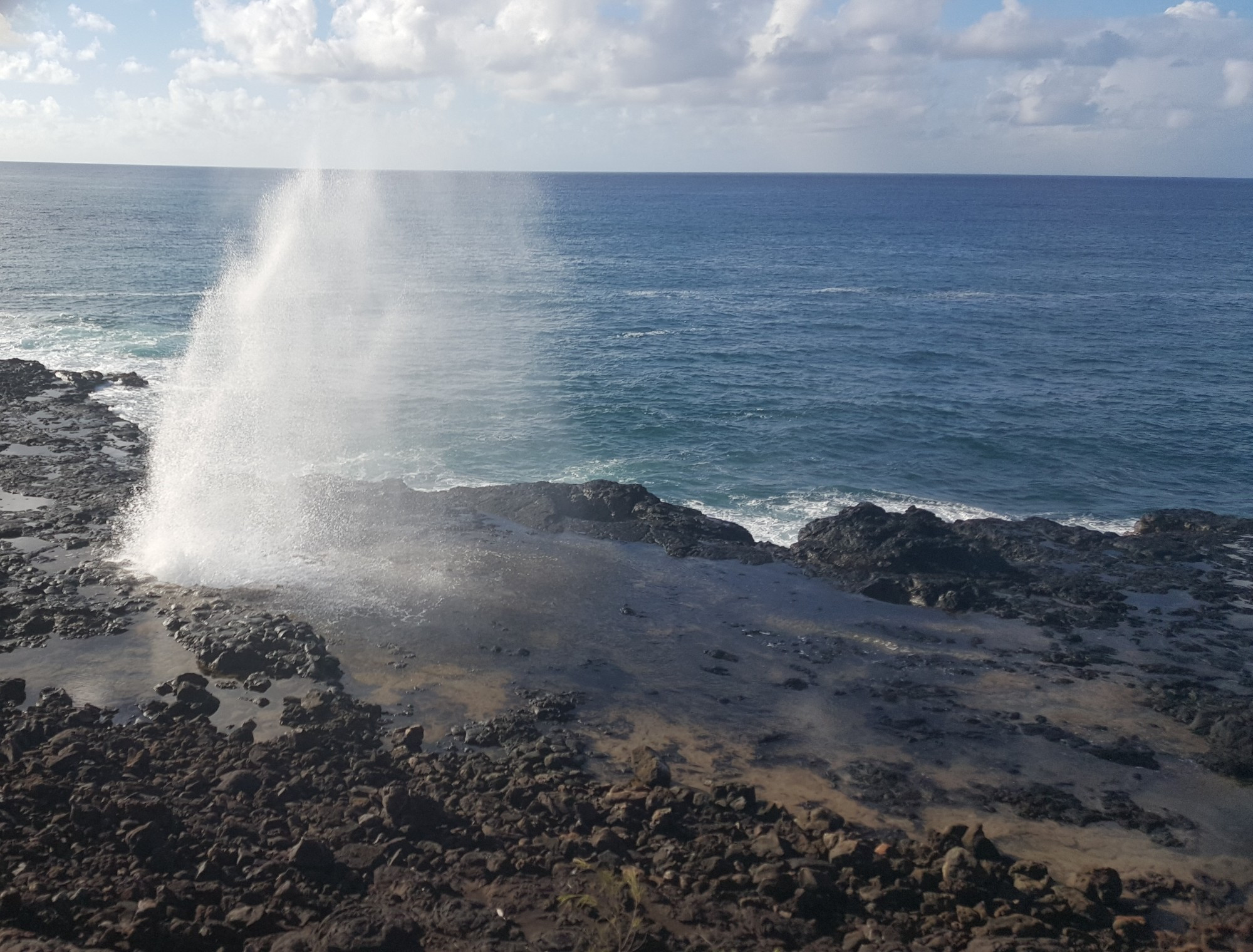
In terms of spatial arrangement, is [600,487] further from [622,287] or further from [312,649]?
[622,287]

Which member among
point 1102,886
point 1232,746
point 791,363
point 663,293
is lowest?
point 1232,746

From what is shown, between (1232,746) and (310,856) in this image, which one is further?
(1232,746)

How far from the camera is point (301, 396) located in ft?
173

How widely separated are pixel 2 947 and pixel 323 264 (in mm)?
86450

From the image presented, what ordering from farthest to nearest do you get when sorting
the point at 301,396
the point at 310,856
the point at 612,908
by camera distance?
the point at 301,396, the point at 310,856, the point at 612,908

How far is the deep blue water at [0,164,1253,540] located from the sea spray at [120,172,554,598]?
723 mm

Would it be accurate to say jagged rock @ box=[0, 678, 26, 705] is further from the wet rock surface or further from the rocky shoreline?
the wet rock surface

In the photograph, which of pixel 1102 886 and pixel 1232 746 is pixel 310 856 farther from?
pixel 1232 746

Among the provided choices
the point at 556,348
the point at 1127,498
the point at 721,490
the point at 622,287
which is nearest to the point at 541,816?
the point at 721,490

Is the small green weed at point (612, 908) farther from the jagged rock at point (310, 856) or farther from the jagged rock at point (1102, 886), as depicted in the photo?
the jagged rock at point (1102, 886)

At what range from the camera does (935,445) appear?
48.8 meters

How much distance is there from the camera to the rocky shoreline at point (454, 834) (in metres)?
16.5

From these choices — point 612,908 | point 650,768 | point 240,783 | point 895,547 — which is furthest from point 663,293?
point 612,908

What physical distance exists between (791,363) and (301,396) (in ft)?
100
